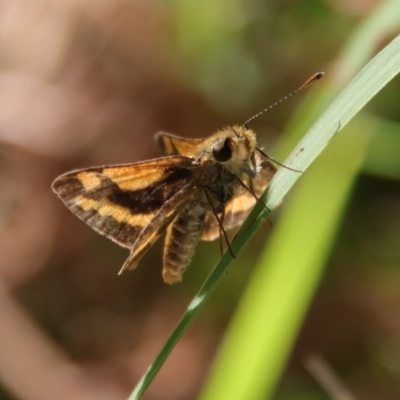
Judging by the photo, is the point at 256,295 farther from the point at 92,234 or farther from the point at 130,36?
the point at 130,36

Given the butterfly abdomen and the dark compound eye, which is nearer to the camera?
the dark compound eye

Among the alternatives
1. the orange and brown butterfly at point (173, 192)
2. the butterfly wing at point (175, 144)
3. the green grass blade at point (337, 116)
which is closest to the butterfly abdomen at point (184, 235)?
the orange and brown butterfly at point (173, 192)

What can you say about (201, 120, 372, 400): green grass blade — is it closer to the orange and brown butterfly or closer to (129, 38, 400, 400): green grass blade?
the orange and brown butterfly

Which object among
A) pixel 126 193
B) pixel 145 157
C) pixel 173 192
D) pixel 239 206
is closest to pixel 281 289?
pixel 239 206

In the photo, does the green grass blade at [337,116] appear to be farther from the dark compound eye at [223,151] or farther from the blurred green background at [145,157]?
the blurred green background at [145,157]

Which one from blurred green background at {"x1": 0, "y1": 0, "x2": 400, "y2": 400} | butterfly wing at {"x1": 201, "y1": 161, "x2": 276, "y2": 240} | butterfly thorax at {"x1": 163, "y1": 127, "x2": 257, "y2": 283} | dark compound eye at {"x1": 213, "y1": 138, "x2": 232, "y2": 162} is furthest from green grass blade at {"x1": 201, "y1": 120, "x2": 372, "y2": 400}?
blurred green background at {"x1": 0, "y1": 0, "x2": 400, "y2": 400}

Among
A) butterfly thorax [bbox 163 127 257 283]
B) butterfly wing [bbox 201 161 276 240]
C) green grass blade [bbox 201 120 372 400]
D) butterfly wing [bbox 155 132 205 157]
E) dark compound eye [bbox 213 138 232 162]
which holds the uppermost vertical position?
Result: butterfly wing [bbox 155 132 205 157]

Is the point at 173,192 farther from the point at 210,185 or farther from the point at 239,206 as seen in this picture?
the point at 239,206
